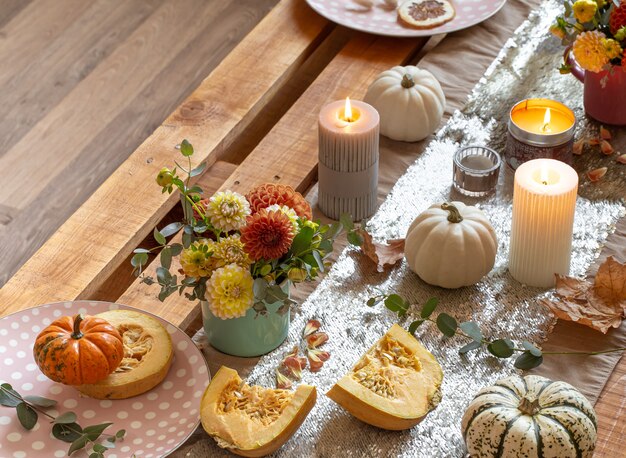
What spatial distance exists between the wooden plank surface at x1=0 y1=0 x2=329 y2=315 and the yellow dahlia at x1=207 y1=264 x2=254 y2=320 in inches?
12.1

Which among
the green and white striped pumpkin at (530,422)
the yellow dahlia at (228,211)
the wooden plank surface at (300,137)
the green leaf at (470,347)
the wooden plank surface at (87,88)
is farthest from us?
the wooden plank surface at (87,88)

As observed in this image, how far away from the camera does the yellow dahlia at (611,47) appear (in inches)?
63.3

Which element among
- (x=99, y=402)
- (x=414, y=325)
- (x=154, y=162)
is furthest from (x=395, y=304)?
(x=154, y=162)

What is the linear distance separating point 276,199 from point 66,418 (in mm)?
360

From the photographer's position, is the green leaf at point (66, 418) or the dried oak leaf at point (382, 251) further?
the dried oak leaf at point (382, 251)

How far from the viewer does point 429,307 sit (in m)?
1.39

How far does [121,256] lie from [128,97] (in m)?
0.98

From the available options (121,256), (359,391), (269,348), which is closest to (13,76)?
(121,256)

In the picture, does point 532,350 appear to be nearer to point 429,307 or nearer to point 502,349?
point 502,349

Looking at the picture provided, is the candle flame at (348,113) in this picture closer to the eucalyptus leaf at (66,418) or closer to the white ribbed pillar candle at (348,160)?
the white ribbed pillar candle at (348,160)

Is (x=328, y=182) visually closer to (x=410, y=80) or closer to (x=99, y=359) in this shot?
(x=410, y=80)

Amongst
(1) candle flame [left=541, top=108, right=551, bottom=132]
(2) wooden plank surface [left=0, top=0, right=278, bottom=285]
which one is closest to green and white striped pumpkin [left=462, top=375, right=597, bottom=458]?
(1) candle flame [left=541, top=108, right=551, bottom=132]

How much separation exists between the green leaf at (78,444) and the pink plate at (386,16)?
40.5 inches

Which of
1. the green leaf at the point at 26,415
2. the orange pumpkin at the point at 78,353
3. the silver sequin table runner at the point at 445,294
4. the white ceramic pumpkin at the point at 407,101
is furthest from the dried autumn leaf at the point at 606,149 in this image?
the green leaf at the point at 26,415
